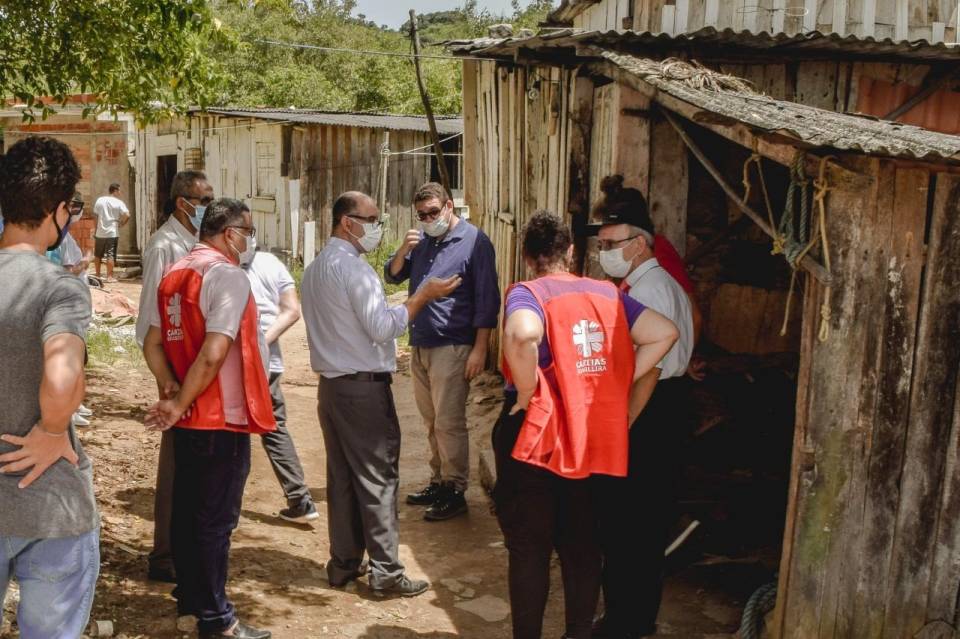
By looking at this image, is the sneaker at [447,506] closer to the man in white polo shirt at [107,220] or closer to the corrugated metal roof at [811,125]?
the corrugated metal roof at [811,125]

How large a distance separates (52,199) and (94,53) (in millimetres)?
5131

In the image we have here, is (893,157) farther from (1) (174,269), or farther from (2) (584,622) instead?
(1) (174,269)

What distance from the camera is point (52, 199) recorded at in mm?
2941

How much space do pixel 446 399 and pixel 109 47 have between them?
394 centimetres

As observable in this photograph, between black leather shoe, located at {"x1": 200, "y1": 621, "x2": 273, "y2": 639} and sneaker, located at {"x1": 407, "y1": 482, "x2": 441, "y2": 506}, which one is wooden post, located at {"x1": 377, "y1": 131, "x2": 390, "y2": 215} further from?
black leather shoe, located at {"x1": 200, "y1": 621, "x2": 273, "y2": 639}

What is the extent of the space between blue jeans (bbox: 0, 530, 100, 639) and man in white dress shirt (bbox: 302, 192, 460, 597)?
2.07 metres

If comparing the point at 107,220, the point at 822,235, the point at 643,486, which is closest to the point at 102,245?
the point at 107,220

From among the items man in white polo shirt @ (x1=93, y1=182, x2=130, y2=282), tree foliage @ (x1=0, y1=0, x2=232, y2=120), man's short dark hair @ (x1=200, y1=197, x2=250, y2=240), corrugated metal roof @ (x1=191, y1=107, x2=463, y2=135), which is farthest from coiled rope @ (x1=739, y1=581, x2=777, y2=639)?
man in white polo shirt @ (x1=93, y1=182, x2=130, y2=282)

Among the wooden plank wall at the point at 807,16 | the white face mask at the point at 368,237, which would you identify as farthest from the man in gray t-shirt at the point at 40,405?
the wooden plank wall at the point at 807,16

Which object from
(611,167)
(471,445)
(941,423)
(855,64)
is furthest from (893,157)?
(471,445)

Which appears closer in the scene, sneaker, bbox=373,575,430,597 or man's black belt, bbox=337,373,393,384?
man's black belt, bbox=337,373,393,384

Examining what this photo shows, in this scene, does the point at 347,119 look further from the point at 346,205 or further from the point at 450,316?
the point at 346,205

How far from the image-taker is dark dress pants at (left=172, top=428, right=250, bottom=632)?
426 cm

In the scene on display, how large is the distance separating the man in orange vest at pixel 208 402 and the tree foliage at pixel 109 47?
10.9ft
